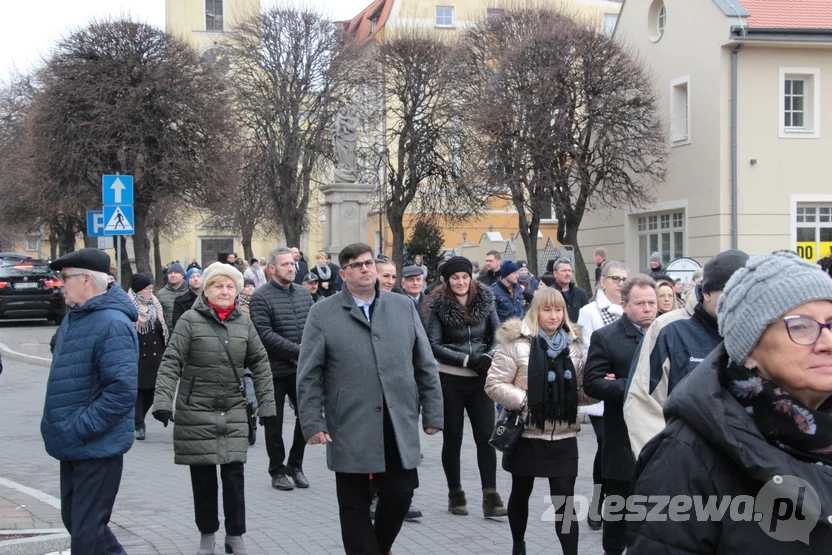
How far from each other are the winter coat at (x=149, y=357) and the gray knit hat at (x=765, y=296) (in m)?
9.92

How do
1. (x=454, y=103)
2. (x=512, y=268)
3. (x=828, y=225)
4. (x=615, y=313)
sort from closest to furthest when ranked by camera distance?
(x=615, y=313), (x=512, y=268), (x=828, y=225), (x=454, y=103)

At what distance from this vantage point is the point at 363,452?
559 centimetres

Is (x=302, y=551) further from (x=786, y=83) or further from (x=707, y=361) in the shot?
(x=786, y=83)

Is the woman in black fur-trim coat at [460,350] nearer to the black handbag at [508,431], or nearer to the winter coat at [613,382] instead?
the black handbag at [508,431]

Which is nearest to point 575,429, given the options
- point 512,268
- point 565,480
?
point 565,480

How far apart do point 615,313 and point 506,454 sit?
1.97 m

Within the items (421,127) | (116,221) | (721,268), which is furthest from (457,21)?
(721,268)

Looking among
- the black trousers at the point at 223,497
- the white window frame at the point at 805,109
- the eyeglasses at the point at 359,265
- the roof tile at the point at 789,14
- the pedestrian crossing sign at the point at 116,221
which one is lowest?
the black trousers at the point at 223,497

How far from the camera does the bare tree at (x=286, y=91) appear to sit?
131 feet

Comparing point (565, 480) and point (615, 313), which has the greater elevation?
point (615, 313)

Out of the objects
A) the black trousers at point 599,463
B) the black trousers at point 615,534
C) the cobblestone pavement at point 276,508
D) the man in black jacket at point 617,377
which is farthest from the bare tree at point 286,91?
the black trousers at point 615,534

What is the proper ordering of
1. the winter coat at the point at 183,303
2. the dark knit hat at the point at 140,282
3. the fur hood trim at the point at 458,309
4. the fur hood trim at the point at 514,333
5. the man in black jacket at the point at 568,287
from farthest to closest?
1. the man in black jacket at the point at 568,287
2. the dark knit hat at the point at 140,282
3. the winter coat at the point at 183,303
4. the fur hood trim at the point at 458,309
5. the fur hood trim at the point at 514,333

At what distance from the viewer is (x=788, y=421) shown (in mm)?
2248

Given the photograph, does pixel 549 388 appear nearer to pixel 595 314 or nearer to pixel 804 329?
pixel 595 314
